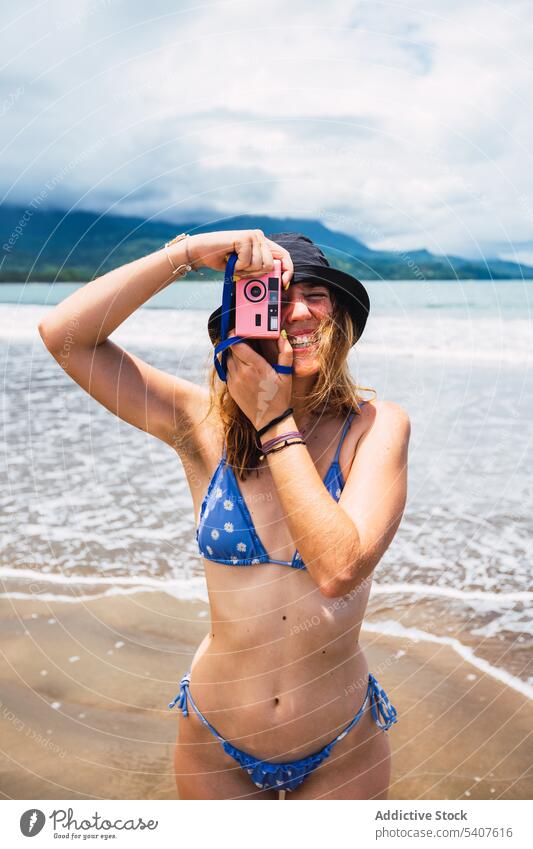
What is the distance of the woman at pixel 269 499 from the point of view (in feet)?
7.65

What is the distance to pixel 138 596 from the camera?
561 cm

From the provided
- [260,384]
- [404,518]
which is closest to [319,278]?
[260,384]

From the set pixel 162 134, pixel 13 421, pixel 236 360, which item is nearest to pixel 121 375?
pixel 236 360

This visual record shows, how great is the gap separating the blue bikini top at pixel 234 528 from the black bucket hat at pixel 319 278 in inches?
15.3

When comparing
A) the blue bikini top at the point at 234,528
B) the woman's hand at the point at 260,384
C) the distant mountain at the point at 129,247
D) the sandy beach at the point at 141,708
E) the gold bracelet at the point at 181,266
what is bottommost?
the sandy beach at the point at 141,708

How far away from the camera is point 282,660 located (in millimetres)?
2449

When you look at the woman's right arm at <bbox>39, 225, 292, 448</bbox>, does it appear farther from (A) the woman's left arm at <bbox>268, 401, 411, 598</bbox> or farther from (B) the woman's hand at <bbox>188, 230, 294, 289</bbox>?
(A) the woman's left arm at <bbox>268, 401, 411, 598</bbox>

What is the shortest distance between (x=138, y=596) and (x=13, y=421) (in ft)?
15.6

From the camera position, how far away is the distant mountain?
149 inches

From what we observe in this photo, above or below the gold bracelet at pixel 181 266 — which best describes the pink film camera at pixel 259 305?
below

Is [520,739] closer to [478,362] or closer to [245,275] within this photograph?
[245,275]

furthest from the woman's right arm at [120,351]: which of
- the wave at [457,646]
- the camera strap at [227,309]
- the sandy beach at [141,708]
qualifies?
the wave at [457,646]

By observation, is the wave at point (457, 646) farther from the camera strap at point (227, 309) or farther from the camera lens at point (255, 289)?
the camera lens at point (255, 289)

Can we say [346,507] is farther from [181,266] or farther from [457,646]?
[457,646]
